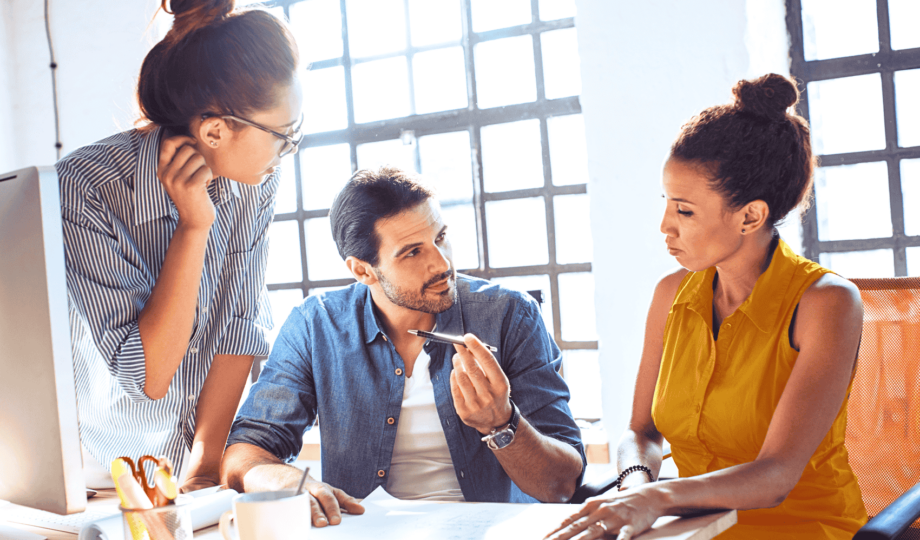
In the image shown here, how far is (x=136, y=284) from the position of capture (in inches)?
53.4

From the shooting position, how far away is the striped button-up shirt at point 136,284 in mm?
1274

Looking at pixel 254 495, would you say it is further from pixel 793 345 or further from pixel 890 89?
pixel 890 89

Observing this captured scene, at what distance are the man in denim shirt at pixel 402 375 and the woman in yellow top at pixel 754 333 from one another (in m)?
0.25

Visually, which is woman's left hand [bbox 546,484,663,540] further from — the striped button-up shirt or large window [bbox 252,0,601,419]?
large window [bbox 252,0,601,419]

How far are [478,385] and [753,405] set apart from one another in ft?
1.69

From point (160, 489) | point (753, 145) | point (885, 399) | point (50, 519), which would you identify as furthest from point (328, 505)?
point (885, 399)

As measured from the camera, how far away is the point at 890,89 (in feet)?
8.20

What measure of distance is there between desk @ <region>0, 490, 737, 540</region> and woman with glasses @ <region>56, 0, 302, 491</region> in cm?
32

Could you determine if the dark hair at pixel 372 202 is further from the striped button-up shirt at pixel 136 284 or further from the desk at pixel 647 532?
the desk at pixel 647 532

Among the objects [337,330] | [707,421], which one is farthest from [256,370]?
[707,421]

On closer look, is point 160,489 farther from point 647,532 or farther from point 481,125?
point 481,125

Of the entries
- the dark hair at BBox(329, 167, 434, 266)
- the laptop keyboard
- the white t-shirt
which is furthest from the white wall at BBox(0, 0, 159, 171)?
the laptop keyboard

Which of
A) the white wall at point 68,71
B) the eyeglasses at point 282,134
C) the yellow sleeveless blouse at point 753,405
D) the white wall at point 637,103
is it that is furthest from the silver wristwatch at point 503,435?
the white wall at point 68,71

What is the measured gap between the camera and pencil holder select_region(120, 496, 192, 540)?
85 cm
